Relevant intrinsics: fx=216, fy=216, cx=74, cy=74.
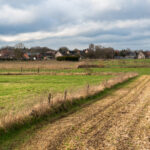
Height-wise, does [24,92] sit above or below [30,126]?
below

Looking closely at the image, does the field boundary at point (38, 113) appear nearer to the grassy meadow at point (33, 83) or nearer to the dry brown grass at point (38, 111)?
the dry brown grass at point (38, 111)

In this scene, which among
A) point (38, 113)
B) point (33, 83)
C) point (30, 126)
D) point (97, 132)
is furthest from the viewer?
point (33, 83)

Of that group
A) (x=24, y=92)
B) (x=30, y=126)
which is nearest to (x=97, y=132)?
(x=30, y=126)

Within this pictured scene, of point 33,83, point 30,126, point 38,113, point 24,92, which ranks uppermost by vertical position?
point 38,113

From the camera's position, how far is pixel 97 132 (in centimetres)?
916

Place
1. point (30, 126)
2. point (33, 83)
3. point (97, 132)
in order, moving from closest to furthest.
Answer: point (97, 132)
point (30, 126)
point (33, 83)

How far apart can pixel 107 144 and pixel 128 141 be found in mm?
897

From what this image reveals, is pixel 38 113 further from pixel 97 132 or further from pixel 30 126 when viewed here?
pixel 97 132

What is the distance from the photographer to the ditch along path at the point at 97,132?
7.72 metres

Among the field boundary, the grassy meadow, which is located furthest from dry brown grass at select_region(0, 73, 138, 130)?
the grassy meadow

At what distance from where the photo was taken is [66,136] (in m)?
8.70

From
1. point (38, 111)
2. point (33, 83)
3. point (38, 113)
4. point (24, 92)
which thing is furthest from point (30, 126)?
point (33, 83)

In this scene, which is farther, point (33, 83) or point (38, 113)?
point (33, 83)

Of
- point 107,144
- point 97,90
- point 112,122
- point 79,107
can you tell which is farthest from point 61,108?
point 97,90
